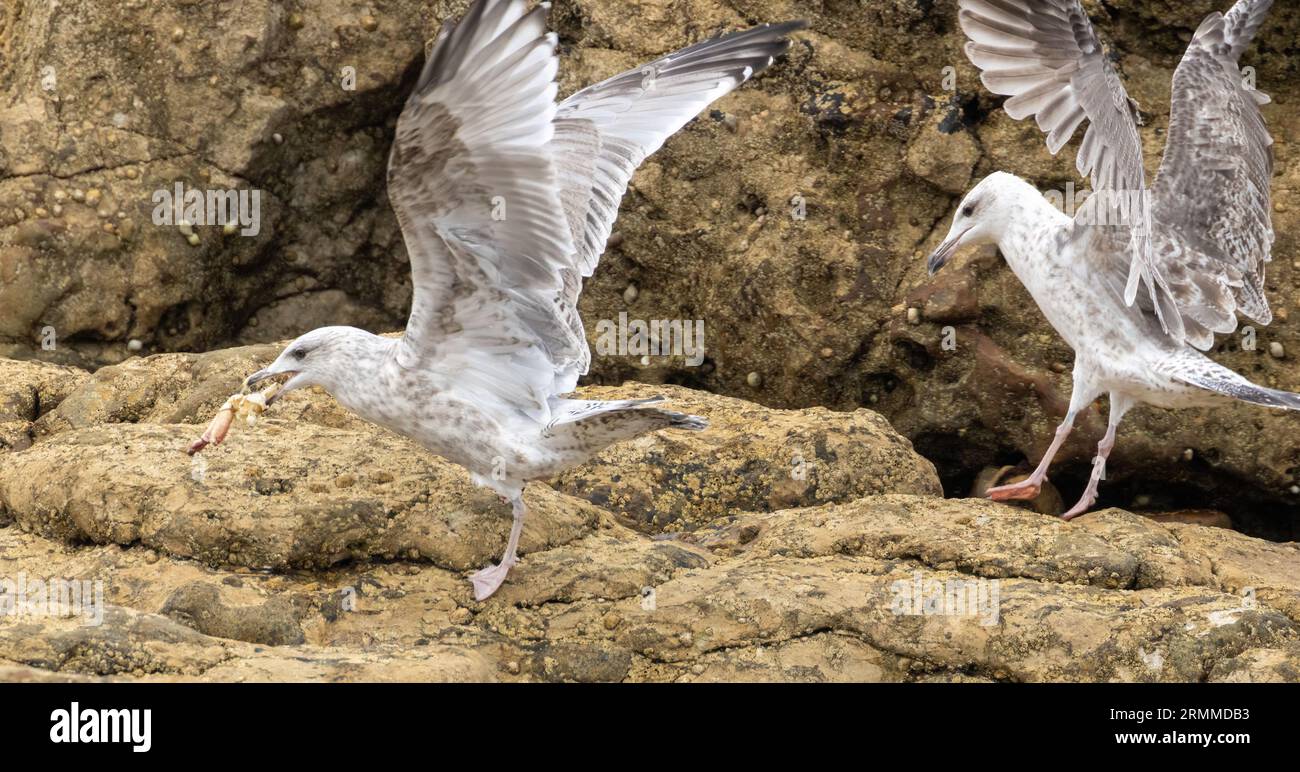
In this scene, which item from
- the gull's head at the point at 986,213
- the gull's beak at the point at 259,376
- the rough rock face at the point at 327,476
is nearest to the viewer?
the rough rock face at the point at 327,476

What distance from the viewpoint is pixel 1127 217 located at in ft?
18.1

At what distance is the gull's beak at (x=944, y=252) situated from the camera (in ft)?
20.6

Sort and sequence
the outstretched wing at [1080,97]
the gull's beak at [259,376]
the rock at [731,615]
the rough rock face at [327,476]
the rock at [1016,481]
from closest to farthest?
the rock at [731,615] < the rough rock face at [327,476] < the gull's beak at [259,376] < the outstretched wing at [1080,97] < the rock at [1016,481]

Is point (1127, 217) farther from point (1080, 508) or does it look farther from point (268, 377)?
point (268, 377)

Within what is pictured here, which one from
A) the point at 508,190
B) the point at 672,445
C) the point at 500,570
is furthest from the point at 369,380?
the point at 672,445

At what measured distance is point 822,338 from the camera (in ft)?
23.4

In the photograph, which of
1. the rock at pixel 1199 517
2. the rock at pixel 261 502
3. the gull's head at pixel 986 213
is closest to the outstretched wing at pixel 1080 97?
the gull's head at pixel 986 213

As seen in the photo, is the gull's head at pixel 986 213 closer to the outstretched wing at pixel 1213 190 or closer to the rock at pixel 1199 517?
the outstretched wing at pixel 1213 190

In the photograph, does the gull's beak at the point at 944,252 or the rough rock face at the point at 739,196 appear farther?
the rough rock face at the point at 739,196

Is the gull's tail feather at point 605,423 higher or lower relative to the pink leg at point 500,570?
higher

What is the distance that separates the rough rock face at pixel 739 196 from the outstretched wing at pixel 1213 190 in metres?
0.78

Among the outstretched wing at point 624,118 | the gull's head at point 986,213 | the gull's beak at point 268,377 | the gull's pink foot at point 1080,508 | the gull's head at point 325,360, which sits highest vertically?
the outstretched wing at point 624,118

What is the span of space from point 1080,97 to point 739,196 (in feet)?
6.77

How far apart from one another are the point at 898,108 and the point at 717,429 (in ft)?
6.87
